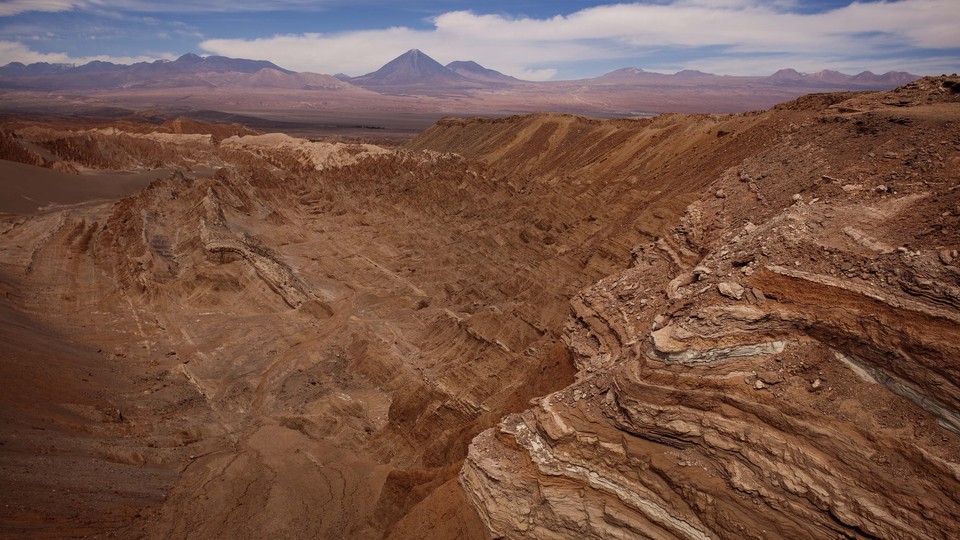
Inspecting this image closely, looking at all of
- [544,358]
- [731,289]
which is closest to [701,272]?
[731,289]

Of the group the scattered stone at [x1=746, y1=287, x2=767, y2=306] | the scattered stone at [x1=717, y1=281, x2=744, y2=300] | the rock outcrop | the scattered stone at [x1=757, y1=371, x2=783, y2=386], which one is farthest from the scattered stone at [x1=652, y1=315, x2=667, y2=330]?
the scattered stone at [x1=757, y1=371, x2=783, y2=386]

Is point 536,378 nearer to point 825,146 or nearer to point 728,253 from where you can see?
point 728,253

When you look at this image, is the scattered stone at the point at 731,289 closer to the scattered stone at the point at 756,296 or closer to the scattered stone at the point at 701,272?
the scattered stone at the point at 756,296

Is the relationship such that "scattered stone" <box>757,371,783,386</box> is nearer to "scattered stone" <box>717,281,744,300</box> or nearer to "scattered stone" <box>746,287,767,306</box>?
"scattered stone" <box>746,287,767,306</box>

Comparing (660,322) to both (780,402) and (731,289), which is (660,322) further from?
(780,402)

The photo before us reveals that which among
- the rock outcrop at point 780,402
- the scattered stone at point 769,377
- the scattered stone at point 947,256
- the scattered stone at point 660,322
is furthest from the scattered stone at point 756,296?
the scattered stone at point 947,256

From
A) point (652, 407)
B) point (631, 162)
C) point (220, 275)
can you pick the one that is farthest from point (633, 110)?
point (652, 407)
